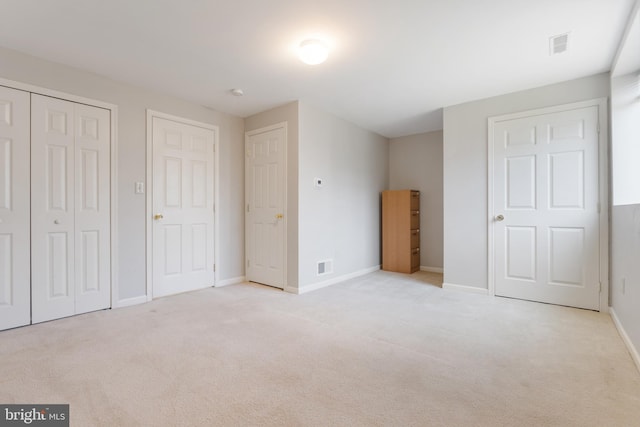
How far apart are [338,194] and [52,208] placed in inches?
129

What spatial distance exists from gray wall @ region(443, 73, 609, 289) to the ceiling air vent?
2.89ft

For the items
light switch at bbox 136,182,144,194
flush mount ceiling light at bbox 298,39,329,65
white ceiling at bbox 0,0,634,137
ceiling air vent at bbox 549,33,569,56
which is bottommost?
light switch at bbox 136,182,144,194

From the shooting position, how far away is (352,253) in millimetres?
4773

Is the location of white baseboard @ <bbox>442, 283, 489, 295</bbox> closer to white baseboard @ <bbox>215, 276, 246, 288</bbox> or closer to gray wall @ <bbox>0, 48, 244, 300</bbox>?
A: white baseboard @ <bbox>215, 276, 246, 288</bbox>

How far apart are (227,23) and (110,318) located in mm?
2825

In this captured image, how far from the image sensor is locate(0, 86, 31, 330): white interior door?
2586 millimetres

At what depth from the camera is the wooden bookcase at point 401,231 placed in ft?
16.7

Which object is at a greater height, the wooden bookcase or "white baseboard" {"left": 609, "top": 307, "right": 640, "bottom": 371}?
the wooden bookcase

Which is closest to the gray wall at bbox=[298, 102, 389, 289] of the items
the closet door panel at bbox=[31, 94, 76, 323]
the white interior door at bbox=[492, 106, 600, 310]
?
the white interior door at bbox=[492, 106, 600, 310]

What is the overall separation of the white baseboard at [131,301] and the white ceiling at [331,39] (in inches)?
93.1

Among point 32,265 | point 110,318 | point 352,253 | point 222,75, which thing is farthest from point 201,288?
point 222,75

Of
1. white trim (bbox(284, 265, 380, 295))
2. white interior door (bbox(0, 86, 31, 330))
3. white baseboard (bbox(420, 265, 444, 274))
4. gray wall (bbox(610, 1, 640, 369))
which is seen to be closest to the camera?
gray wall (bbox(610, 1, 640, 369))

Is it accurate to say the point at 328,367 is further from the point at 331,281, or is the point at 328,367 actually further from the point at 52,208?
the point at 52,208

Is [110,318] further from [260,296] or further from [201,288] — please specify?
[260,296]
